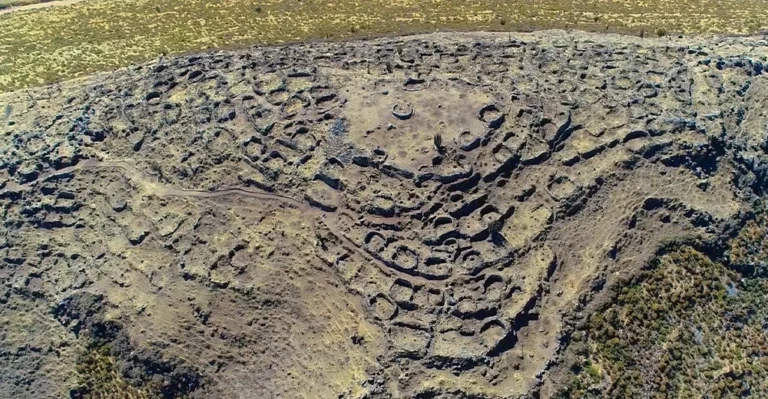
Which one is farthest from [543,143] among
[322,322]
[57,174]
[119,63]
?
[119,63]

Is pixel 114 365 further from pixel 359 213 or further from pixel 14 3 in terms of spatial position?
pixel 14 3

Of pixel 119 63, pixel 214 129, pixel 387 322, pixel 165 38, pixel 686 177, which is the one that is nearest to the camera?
pixel 387 322

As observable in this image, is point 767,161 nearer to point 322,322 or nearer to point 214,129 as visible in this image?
point 322,322

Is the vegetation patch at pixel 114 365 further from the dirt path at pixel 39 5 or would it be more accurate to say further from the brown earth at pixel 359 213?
the dirt path at pixel 39 5

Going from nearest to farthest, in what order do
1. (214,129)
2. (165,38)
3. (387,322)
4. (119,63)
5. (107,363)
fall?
(387,322) → (107,363) → (214,129) → (119,63) → (165,38)

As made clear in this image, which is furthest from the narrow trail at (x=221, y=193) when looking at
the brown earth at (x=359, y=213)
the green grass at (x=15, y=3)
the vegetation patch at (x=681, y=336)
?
the green grass at (x=15, y=3)

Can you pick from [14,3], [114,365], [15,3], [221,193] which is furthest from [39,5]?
[114,365]

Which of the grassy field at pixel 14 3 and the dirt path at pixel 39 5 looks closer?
the dirt path at pixel 39 5
